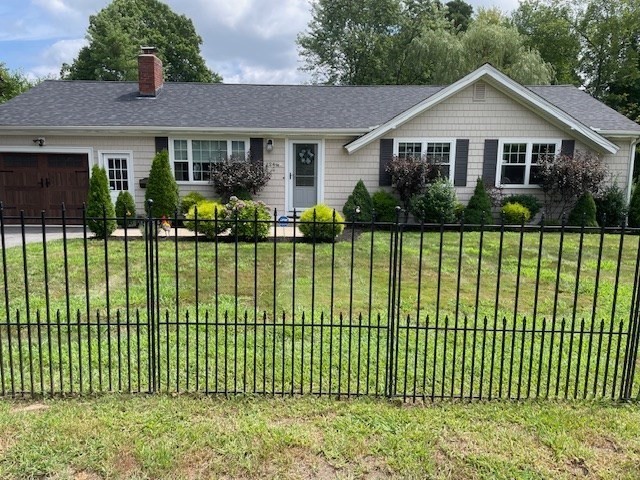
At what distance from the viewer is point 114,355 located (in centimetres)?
461

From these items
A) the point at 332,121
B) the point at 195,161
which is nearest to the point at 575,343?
the point at 332,121

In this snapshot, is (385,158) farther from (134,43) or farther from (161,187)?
(134,43)

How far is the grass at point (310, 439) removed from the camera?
2.93 m

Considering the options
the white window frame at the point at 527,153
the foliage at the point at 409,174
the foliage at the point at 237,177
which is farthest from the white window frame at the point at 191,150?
the white window frame at the point at 527,153

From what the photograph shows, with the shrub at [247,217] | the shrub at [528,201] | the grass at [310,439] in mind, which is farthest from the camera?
the shrub at [528,201]

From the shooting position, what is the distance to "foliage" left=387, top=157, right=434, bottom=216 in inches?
501

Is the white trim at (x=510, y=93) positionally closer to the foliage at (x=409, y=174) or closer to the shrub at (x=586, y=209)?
the foliage at (x=409, y=174)

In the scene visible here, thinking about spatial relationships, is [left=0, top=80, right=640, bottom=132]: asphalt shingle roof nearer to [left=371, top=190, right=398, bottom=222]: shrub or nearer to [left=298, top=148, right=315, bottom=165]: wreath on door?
[left=298, top=148, right=315, bottom=165]: wreath on door

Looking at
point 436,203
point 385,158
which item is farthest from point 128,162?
point 436,203

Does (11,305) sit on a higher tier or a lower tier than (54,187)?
lower

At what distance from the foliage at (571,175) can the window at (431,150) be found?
241cm

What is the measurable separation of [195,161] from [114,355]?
31.3 feet

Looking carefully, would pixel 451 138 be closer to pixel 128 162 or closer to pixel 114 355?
pixel 128 162

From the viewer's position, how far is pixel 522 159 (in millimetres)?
13336
